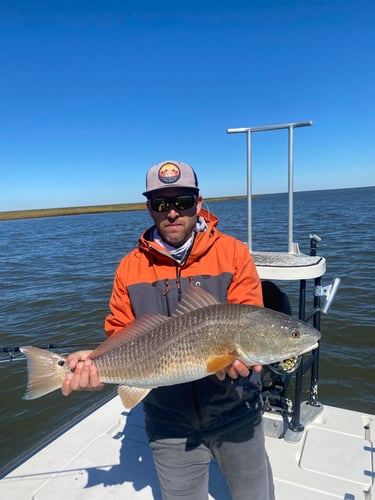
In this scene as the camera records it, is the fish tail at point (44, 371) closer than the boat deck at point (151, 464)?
Yes

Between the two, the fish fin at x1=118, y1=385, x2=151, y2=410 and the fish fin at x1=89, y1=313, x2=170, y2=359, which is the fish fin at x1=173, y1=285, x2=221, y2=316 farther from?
the fish fin at x1=118, y1=385, x2=151, y2=410

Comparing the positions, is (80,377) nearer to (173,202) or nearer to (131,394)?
(131,394)

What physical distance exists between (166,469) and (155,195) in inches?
92.3

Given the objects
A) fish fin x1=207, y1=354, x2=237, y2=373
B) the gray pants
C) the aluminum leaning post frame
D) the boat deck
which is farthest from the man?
the aluminum leaning post frame

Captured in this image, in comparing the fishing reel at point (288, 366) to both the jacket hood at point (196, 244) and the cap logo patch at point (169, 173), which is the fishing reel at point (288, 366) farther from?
the cap logo patch at point (169, 173)

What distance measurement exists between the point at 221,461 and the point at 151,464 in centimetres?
142

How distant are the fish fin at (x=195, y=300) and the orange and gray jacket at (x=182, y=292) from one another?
165mm

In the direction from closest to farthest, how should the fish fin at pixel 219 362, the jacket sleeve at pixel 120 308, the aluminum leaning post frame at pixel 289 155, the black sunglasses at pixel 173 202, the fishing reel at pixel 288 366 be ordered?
1. the fish fin at pixel 219 362
2. the black sunglasses at pixel 173 202
3. the jacket sleeve at pixel 120 308
4. the fishing reel at pixel 288 366
5. the aluminum leaning post frame at pixel 289 155

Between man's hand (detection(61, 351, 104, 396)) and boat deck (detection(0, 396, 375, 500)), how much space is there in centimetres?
163

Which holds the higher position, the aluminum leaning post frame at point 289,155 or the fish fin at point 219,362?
the aluminum leaning post frame at point 289,155

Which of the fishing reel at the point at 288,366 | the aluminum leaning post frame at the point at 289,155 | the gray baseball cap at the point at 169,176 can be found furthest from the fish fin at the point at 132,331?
the aluminum leaning post frame at the point at 289,155

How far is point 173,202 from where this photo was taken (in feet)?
10.1

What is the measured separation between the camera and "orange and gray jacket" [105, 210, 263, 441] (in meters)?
3.00

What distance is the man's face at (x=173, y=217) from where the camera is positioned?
3.08 meters
